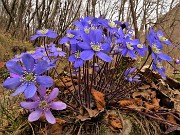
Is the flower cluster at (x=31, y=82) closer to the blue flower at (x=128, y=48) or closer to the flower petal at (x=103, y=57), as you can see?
the flower petal at (x=103, y=57)

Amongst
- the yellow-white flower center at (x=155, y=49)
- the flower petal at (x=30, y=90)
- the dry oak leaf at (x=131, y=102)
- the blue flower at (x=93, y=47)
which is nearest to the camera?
the flower petal at (x=30, y=90)

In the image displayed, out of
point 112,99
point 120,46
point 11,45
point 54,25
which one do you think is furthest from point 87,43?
point 54,25

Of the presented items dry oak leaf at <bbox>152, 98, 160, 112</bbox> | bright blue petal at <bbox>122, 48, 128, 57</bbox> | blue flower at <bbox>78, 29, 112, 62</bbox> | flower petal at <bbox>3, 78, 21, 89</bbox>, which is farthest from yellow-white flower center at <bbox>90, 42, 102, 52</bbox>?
dry oak leaf at <bbox>152, 98, 160, 112</bbox>

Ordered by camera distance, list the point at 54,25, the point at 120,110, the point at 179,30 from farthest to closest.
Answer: the point at 179,30
the point at 54,25
the point at 120,110

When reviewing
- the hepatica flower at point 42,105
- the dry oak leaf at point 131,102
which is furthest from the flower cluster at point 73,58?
the dry oak leaf at point 131,102

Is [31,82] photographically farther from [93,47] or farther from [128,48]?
[128,48]

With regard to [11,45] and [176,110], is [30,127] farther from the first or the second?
[11,45]

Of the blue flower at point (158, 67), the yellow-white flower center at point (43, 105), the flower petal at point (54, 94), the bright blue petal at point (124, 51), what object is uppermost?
the bright blue petal at point (124, 51)
